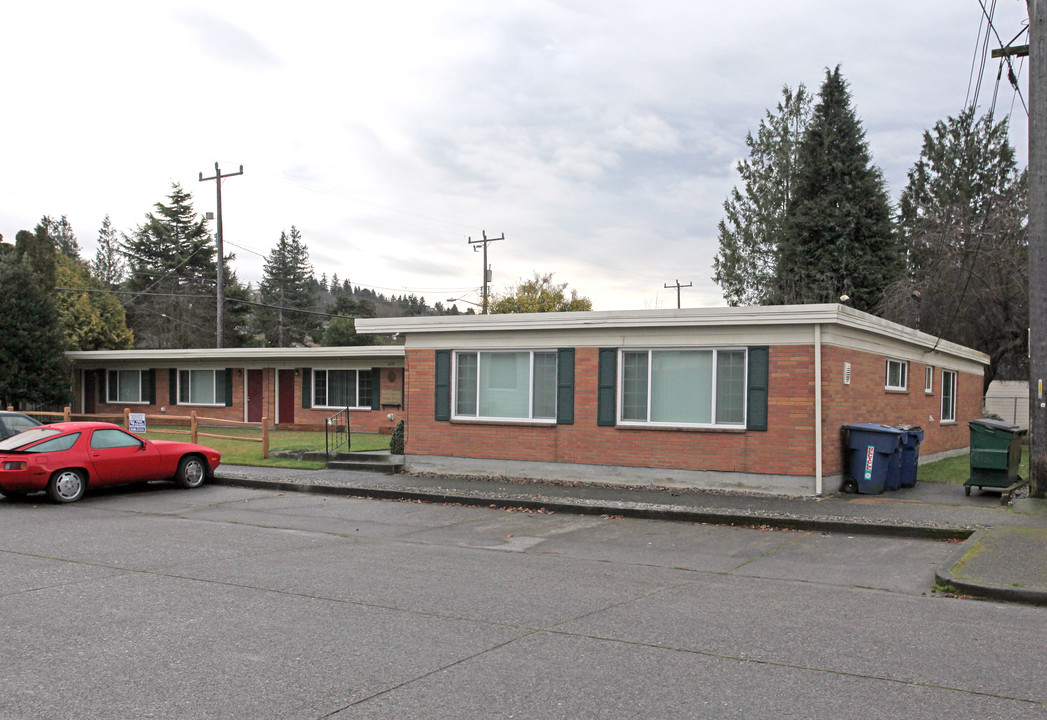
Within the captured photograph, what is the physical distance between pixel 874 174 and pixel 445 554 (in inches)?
1380

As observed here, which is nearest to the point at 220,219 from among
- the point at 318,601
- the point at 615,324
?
the point at 615,324

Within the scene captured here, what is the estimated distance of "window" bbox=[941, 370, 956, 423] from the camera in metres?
21.6

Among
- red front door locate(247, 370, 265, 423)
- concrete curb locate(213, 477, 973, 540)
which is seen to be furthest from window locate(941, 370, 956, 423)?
red front door locate(247, 370, 265, 423)

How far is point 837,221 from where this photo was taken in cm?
3788

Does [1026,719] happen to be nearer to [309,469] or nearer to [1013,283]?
[309,469]

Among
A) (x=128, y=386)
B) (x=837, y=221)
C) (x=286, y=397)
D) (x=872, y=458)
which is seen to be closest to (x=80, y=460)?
(x=872, y=458)

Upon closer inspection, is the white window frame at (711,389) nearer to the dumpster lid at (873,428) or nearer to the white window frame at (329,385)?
the dumpster lid at (873,428)

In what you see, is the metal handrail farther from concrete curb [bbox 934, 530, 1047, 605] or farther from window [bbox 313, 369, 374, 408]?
concrete curb [bbox 934, 530, 1047, 605]

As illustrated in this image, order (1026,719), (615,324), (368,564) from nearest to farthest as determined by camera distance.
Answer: (1026,719), (368,564), (615,324)

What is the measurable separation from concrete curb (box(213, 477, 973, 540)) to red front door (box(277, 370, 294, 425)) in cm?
1444

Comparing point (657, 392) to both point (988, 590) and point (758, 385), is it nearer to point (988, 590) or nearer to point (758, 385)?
point (758, 385)

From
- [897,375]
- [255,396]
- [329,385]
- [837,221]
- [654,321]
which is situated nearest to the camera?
[654,321]

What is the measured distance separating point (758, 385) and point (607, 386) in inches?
106

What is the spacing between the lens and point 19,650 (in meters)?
5.78
